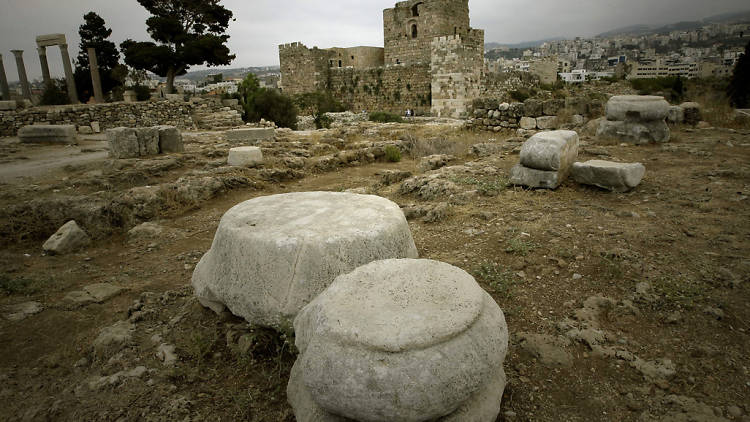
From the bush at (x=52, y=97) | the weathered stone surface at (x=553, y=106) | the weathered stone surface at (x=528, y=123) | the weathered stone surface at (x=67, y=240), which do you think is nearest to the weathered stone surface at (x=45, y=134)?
the weathered stone surface at (x=67, y=240)

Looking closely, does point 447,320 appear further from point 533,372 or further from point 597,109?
point 597,109

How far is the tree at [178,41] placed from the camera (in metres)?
20.1

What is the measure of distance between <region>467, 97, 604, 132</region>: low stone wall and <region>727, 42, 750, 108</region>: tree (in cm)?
1002

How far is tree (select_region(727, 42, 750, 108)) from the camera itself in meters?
15.3

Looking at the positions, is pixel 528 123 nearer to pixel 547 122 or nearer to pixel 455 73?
pixel 547 122

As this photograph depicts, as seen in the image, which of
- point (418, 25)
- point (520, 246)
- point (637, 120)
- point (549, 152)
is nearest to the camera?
point (520, 246)

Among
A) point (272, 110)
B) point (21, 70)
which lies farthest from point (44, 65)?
point (272, 110)

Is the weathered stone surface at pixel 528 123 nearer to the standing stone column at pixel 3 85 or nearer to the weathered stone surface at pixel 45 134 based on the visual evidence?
the weathered stone surface at pixel 45 134

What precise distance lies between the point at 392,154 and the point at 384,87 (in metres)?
15.4

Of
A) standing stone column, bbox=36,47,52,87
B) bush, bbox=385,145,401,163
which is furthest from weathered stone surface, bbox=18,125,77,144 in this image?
standing stone column, bbox=36,47,52,87

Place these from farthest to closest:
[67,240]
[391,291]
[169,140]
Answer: [169,140] < [67,240] < [391,291]

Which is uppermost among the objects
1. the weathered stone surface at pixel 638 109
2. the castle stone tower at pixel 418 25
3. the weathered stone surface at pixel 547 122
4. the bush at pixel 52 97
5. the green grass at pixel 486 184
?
the castle stone tower at pixel 418 25

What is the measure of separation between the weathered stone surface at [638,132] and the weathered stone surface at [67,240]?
28.8 ft

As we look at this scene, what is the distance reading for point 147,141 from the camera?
26.9 ft
